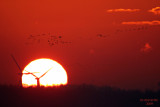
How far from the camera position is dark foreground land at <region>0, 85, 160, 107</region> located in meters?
57.6

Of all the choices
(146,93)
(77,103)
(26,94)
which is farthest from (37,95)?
(146,93)

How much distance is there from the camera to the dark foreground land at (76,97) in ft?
189

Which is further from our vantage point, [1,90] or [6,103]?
[1,90]

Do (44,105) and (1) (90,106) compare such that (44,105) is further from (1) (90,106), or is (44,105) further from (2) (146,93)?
(2) (146,93)

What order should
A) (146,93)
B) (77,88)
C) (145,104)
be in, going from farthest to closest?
(77,88)
(146,93)
(145,104)

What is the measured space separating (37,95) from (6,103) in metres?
4.77

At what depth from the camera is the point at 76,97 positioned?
61156 millimetres

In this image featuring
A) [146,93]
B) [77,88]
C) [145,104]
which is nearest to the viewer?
[145,104]

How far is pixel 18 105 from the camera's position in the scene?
187ft

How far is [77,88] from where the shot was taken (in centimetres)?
6406

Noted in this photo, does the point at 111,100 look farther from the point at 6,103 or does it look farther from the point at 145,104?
the point at 6,103

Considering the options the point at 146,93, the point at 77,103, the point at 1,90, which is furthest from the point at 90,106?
the point at 1,90

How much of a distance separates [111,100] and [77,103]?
143 inches

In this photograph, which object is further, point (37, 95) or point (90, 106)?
point (37, 95)
